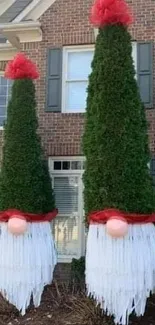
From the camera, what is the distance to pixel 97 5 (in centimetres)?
908

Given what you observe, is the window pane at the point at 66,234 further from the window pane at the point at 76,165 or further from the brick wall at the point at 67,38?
the brick wall at the point at 67,38

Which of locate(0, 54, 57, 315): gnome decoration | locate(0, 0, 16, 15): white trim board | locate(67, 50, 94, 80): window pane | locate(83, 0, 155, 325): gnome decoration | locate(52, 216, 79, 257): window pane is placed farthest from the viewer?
locate(0, 0, 16, 15): white trim board

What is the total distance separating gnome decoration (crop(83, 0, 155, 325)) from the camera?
8.38 meters

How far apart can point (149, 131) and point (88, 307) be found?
439cm

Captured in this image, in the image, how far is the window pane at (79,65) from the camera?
40.7 ft

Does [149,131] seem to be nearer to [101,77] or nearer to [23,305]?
[101,77]

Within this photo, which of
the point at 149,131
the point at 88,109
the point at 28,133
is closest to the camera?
the point at 88,109


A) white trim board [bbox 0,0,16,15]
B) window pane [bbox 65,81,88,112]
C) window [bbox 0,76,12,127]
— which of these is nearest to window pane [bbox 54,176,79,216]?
window pane [bbox 65,81,88,112]

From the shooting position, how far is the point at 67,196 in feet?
39.4

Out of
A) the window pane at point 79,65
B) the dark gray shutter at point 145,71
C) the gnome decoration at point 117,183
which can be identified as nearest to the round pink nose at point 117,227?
the gnome decoration at point 117,183

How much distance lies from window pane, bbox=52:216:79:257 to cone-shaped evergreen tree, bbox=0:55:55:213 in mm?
1395

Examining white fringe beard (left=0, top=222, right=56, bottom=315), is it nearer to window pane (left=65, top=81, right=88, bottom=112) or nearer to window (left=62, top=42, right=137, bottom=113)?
window pane (left=65, top=81, right=88, bottom=112)

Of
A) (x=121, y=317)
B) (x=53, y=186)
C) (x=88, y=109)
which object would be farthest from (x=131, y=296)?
(x=53, y=186)

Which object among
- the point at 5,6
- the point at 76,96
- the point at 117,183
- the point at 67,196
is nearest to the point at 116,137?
the point at 117,183
